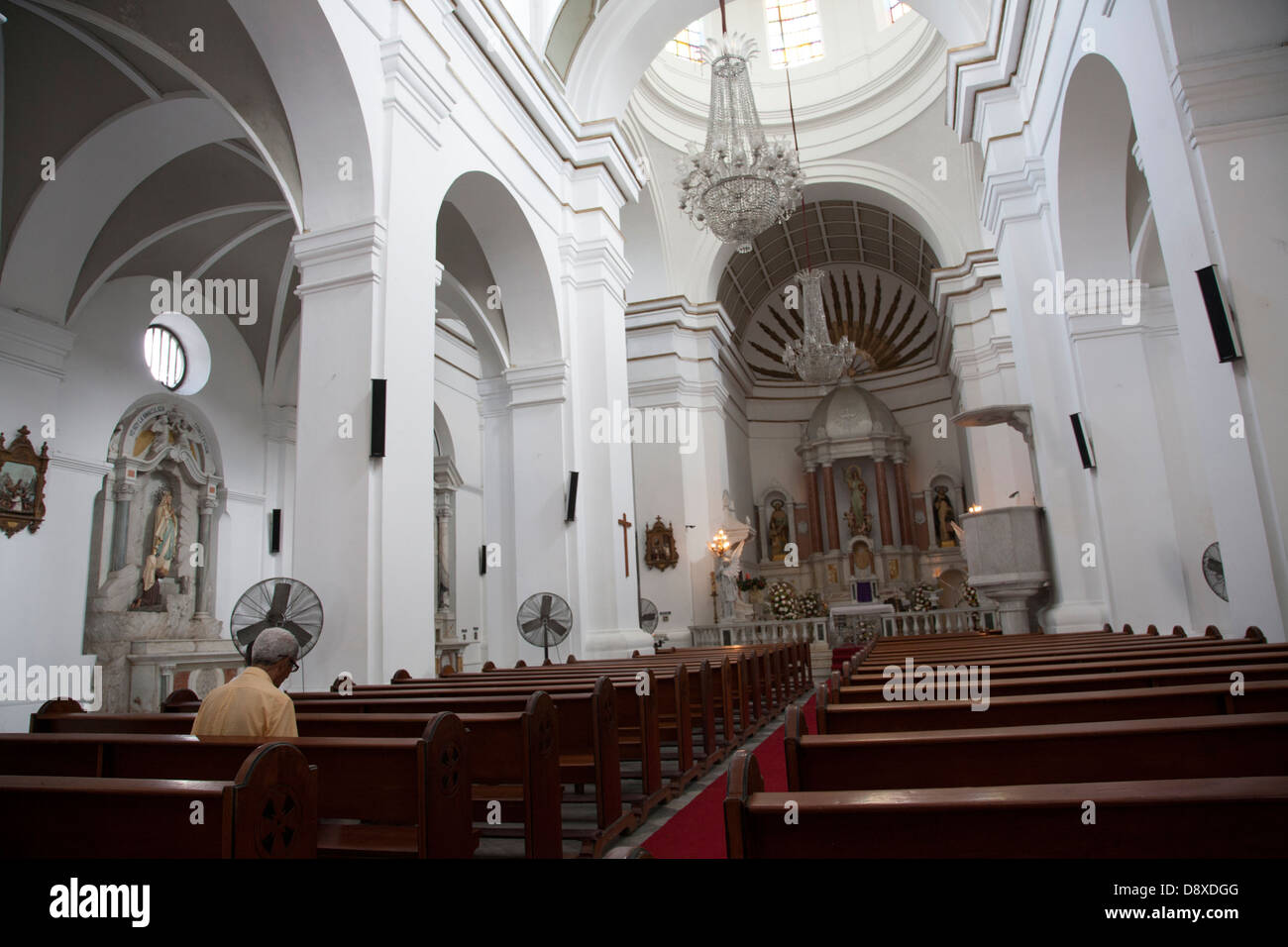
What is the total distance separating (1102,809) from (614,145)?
985 cm

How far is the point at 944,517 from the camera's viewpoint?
20359 mm

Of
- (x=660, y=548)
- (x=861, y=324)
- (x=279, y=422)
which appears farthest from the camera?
(x=861, y=324)

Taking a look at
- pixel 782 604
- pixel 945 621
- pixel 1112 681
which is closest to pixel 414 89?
pixel 1112 681

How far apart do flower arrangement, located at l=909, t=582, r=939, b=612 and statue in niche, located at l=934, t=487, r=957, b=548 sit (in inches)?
75.6

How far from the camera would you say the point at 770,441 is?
71.5 feet

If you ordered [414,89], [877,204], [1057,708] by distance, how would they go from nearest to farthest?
1. [1057,708]
2. [414,89]
3. [877,204]

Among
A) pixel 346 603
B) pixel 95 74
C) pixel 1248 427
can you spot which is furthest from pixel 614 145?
pixel 1248 427

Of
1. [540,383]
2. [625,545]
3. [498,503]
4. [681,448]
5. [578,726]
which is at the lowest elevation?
[578,726]

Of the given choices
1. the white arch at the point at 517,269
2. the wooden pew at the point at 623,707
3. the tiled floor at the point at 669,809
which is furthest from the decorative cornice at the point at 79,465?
the tiled floor at the point at 669,809

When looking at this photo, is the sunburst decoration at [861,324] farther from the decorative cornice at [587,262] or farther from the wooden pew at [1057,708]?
the wooden pew at [1057,708]

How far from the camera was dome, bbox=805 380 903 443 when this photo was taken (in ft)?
67.3

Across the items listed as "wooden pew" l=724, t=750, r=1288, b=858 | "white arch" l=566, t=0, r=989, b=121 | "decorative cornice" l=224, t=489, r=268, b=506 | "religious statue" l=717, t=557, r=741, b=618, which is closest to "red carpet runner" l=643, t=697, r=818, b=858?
"wooden pew" l=724, t=750, r=1288, b=858

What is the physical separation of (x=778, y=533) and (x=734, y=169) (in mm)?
12811

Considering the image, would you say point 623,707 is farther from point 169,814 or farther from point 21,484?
point 21,484
